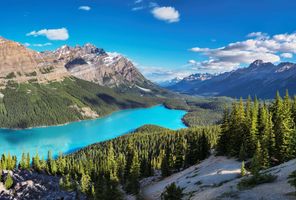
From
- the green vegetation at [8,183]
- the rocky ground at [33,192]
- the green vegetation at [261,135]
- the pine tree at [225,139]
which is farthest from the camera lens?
the green vegetation at [8,183]

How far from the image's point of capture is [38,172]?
528ft

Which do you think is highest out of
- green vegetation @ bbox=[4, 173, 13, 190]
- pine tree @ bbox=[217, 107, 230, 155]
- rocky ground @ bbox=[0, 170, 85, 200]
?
pine tree @ bbox=[217, 107, 230, 155]

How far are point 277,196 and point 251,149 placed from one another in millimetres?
52106

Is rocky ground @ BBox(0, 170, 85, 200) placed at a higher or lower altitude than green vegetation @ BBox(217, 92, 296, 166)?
lower

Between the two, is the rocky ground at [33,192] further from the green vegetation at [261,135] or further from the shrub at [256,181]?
the shrub at [256,181]

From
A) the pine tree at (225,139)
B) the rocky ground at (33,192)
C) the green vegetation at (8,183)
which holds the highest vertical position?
the pine tree at (225,139)

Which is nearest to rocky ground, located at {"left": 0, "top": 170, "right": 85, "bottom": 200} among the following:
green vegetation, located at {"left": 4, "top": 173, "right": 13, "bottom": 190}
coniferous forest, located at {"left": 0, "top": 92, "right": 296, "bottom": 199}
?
green vegetation, located at {"left": 4, "top": 173, "right": 13, "bottom": 190}

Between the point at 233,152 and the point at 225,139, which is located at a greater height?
the point at 225,139

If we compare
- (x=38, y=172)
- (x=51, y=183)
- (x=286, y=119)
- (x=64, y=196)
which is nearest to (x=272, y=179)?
(x=286, y=119)

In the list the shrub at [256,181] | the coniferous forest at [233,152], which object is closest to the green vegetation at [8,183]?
the coniferous forest at [233,152]

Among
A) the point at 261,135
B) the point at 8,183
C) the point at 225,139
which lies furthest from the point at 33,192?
the point at 261,135

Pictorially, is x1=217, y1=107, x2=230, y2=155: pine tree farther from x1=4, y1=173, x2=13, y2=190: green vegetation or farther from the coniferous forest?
x1=4, y1=173, x2=13, y2=190: green vegetation

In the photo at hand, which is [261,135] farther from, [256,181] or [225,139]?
[256,181]

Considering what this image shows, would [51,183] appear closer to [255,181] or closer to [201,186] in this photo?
[201,186]
